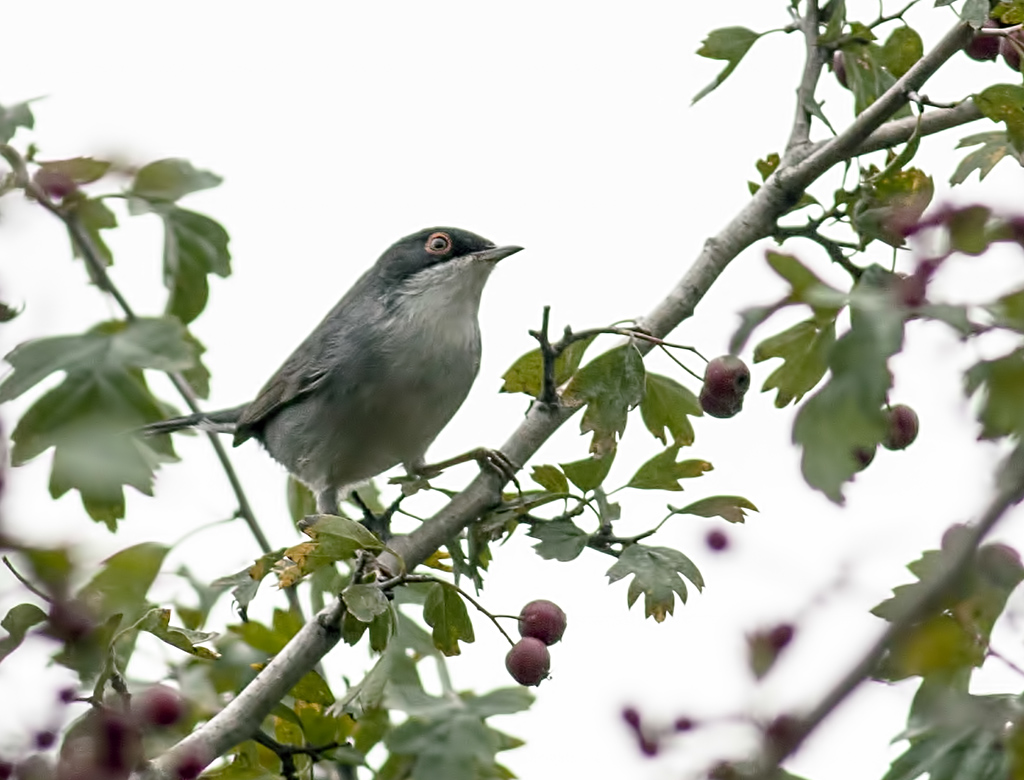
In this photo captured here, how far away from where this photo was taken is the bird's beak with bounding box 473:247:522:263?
628cm

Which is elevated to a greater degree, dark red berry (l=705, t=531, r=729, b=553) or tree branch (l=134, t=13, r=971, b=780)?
tree branch (l=134, t=13, r=971, b=780)

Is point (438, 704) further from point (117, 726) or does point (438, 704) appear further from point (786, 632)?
point (786, 632)

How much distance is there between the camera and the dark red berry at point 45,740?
92.8 inches

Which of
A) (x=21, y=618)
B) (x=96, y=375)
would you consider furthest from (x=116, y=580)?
(x=21, y=618)

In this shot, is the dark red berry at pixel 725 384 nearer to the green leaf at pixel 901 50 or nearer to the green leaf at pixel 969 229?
the green leaf at pixel 901 50

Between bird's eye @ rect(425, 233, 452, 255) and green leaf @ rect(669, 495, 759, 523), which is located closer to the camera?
green leaf @ rect(669, 495, 759, 523)

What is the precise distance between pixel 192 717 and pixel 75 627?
1.88 m

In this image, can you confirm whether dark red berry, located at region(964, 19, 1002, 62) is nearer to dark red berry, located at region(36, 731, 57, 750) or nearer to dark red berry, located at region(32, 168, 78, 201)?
dark red berry, located at region(32, 168, 78, 201)

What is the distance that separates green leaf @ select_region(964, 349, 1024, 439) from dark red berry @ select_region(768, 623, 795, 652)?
Result: 0.36m

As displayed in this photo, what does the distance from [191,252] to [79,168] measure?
0.50 metres

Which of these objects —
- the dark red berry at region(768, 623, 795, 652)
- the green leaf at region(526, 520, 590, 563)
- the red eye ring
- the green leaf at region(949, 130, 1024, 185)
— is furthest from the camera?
the red eye ring

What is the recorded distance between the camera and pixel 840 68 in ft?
14.6

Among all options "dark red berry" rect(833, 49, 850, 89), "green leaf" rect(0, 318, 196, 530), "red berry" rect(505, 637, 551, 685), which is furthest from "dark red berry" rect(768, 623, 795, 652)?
"dark red berry" rect(833, 49, 850, 89)

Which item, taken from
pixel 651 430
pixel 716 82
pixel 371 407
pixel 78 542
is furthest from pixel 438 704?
pixel 371 407
